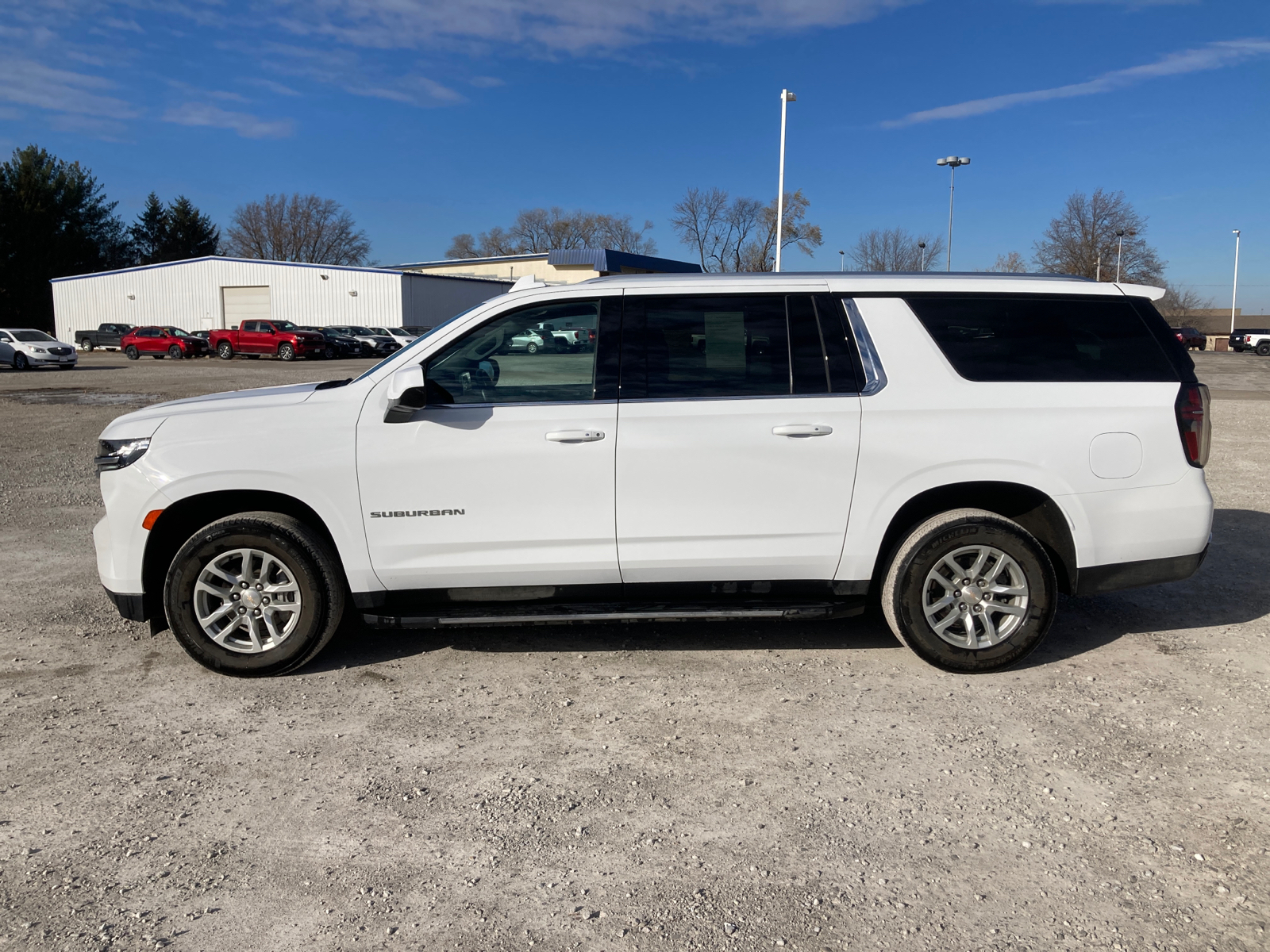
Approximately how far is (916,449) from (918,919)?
2.35 m

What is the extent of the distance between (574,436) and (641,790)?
5.46 ft

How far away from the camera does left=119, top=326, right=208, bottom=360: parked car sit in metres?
42.5

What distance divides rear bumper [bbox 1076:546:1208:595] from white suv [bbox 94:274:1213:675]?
0.04 ft

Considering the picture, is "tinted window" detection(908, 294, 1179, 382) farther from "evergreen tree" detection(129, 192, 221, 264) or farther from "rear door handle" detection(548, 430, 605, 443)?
"evergreen tree" detection(129, 192, 221, 264)

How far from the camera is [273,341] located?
133 feet

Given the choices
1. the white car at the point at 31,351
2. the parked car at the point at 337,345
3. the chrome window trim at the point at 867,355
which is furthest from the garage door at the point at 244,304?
the chrome window trim at the point at 867,355

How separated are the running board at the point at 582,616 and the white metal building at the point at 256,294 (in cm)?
5094

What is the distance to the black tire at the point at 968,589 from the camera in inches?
179

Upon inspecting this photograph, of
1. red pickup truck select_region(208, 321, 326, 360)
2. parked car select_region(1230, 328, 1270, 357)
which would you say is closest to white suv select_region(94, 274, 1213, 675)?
red pickup truck select_region(208, 321, 326, 360)

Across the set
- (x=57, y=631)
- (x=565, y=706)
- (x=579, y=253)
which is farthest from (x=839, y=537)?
(x=579, y=253)

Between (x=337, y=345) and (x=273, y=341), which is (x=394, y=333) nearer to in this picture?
(x=337, y=345)

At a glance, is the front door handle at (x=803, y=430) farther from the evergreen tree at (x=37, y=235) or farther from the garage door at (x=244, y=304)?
the evergreen tree at (x=37, y=235)

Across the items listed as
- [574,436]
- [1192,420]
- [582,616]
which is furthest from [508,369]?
[1192,420]

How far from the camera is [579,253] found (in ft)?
193
